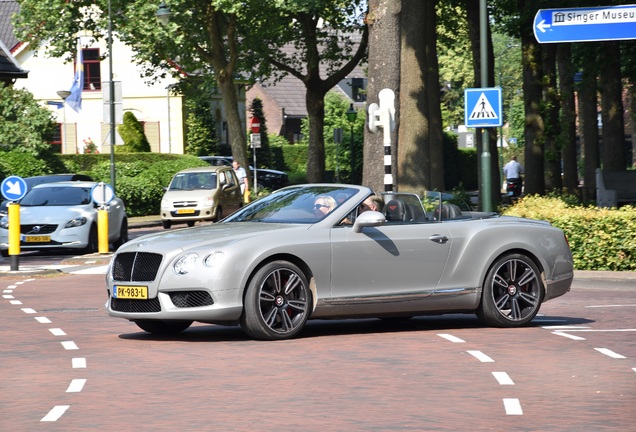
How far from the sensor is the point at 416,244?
44.1 ft

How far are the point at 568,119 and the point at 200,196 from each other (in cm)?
1105

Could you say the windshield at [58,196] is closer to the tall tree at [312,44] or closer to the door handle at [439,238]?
the door handle at [439,238]

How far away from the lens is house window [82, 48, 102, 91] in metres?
71.2

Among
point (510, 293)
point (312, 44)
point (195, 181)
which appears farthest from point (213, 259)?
point (312, 44)

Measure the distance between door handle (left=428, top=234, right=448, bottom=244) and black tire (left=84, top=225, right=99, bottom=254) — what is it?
603 inches

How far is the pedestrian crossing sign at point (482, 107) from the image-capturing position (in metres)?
23.8

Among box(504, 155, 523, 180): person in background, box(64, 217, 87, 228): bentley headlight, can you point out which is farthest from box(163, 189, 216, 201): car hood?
box(504, 155, 523, 180): person in background

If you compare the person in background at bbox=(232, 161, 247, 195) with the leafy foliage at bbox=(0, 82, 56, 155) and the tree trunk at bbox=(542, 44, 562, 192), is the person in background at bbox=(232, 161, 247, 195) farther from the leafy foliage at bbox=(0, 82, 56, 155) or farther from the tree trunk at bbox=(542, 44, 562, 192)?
the tree trunk at bbox=(542, 44, 562, 192)

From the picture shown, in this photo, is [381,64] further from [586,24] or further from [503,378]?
[503,378]

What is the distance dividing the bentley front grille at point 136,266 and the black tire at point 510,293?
3395 millimetres

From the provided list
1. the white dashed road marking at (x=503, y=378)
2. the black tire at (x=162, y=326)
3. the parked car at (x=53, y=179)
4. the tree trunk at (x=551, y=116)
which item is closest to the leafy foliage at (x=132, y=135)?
→ the parked car at (x=53, y=179)

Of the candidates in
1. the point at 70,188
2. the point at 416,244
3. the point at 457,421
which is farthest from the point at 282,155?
the point at 457,421

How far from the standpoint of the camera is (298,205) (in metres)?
13.5

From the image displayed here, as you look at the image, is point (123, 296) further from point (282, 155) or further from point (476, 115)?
point (282, 155)
